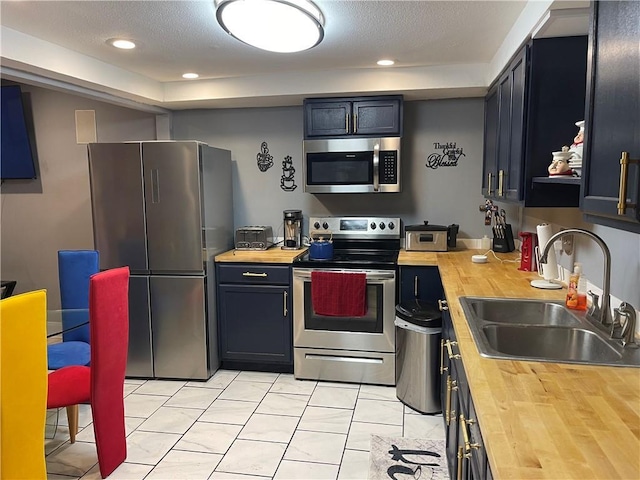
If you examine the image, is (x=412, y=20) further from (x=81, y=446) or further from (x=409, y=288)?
(x=81, y=446)

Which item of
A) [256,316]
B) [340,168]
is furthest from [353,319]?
[340,168]

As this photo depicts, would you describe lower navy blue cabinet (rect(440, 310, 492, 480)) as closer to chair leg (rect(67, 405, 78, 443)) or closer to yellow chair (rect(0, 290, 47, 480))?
yellow chair (rect(0, 290, 47, 480))

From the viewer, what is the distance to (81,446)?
105 inches

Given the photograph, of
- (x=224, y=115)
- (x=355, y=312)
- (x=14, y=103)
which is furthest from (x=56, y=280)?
(x=355, y=312)

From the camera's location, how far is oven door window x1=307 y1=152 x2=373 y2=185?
144 inches

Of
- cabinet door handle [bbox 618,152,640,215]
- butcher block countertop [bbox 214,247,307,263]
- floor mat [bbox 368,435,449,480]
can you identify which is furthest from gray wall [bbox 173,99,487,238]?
cabinet door handle [bbox 618,152,640,215]

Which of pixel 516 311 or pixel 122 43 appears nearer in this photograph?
pixel 516 311

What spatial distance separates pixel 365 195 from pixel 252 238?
1.04 metres

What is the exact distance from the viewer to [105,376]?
230cm

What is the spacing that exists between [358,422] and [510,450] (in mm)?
2004

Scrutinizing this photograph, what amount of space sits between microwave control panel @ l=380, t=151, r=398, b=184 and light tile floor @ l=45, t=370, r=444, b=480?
1.59m

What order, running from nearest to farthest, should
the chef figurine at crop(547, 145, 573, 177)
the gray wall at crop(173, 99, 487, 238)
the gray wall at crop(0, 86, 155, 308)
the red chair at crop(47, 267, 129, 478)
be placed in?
1. the chef figurine at crop(547, 145, 573, 177)
2. the red chair at crop(47, 267, 129, 478)
3. the gray wall at crop(173, 99, 487, 238)
4. the gray wall at crop(0, 86, 155, 308)

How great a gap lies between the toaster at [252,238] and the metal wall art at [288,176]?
1.53 feet

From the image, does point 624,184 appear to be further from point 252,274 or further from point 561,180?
point 252,274
